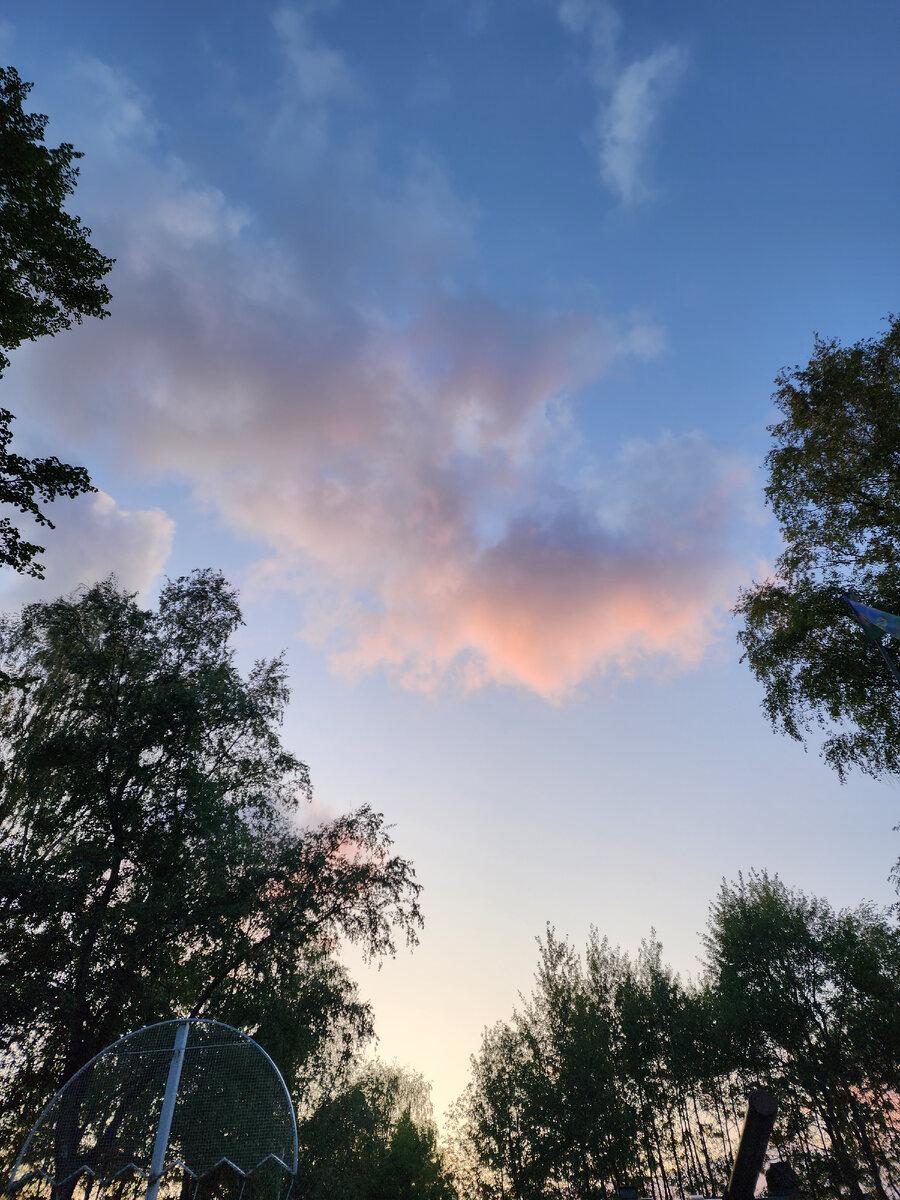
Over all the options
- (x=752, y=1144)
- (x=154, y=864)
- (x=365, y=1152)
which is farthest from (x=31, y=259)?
(x=365, y=1152)

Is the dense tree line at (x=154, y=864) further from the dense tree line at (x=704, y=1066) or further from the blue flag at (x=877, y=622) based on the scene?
the blue flag at (x=877, y=622)

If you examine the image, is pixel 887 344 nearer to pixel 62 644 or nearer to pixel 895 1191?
pixel 62 644

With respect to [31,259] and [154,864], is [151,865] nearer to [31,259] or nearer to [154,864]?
[154,864]

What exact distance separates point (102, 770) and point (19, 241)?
13310 millimetres

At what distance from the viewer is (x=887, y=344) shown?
598 inches

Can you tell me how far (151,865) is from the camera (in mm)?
17016

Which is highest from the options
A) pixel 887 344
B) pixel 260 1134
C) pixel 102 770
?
pixel 887 344

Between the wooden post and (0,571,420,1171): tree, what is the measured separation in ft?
33.0

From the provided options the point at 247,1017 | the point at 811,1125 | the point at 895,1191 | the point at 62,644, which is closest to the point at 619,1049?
the point at 811,1125

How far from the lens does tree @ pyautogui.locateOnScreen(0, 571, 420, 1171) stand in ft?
47.4

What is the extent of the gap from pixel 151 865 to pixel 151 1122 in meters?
5.91

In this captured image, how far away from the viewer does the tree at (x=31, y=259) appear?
9.84 meters

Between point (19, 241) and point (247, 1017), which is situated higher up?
point (19, 241)

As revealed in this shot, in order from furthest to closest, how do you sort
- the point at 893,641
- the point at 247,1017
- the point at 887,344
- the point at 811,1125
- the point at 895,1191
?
the point at 811,1125
the point at 895,1191
the point at 247,1017
the point at 887,344
the point at 893,641
